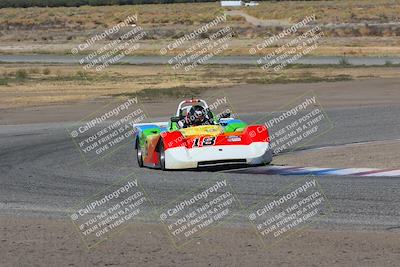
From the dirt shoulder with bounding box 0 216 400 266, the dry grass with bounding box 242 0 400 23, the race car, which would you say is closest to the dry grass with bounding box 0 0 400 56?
the dry grass with bounding box 242 0 400 23

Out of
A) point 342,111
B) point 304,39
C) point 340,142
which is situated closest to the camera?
point 340,142

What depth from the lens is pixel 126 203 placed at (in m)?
13.2

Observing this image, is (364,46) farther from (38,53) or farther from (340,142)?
(340,142)

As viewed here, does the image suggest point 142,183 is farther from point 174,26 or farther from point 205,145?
point 174,26

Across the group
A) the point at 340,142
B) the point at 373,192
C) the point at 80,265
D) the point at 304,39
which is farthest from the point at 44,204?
the point at 304,39

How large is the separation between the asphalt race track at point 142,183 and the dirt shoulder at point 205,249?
744mm

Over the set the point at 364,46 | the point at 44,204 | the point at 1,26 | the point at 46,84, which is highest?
the point at 1,26

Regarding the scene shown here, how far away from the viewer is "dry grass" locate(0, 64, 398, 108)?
37906 millimetres

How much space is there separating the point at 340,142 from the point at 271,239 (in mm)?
10826

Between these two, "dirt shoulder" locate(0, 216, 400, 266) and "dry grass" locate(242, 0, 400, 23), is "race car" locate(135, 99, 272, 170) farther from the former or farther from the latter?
"dry grass" locate(242, 0, 400, 23)

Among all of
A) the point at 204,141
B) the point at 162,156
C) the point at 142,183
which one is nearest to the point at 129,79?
the point at 162,156

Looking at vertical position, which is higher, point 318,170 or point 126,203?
point 126,203

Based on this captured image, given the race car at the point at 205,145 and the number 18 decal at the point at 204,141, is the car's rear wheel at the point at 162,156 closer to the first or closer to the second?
the race car at the point at 205,145

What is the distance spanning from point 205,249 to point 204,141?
638cm
